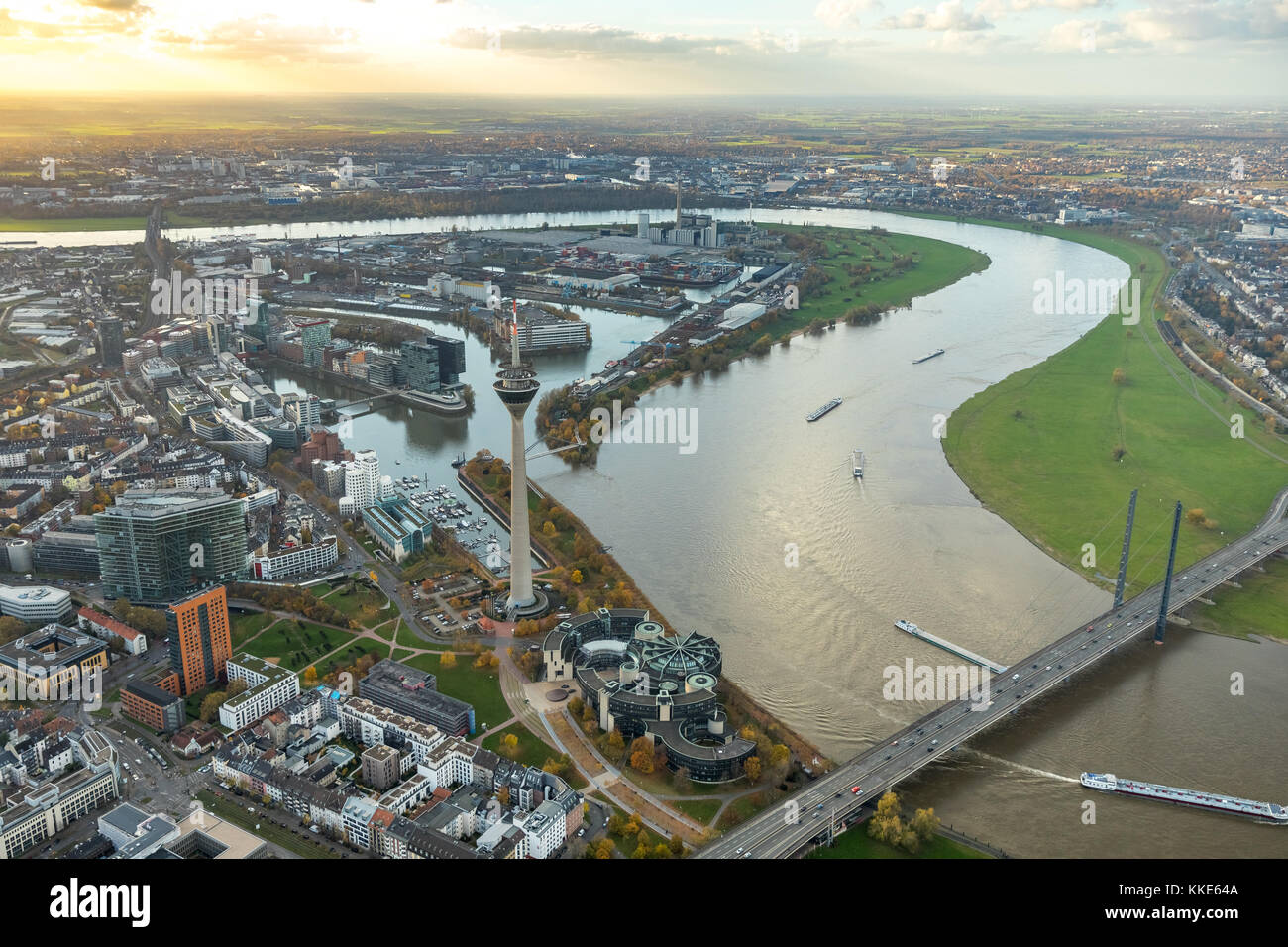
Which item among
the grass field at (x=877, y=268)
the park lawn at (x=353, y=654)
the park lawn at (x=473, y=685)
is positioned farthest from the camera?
the grass field at (x=877, y=268)
